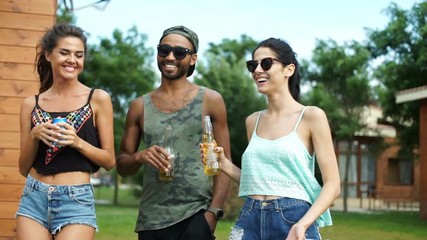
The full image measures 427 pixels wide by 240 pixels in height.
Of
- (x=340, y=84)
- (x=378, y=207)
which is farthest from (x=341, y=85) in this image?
(x=378, y=207)

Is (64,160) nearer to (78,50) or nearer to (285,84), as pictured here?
(78,50)

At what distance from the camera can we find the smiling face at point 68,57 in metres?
3.84

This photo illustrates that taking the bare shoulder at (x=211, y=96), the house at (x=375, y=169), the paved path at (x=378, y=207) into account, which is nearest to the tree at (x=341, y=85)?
the paved path at (x=378, y=207)

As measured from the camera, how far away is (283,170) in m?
3.46

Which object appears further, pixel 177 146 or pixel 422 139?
pixel 422 139

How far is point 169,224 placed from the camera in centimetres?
419

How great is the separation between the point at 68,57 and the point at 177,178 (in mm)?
959

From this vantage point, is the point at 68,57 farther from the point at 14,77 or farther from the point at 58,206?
the point at 14,77

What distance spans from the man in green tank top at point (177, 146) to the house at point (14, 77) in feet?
7.54

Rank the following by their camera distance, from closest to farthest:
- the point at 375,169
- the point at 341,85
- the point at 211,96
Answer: the point at 211,96, the point at 341,85, the point at 375,169

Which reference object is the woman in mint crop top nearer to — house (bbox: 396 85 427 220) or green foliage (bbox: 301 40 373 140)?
house (bbox: 396 85 427 220)

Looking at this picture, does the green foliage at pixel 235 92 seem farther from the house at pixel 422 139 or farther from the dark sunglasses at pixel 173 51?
the dark sunglasses at pixel 173 51

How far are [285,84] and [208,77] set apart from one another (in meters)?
27.1

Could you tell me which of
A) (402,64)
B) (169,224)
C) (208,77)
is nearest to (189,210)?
(169,224)
